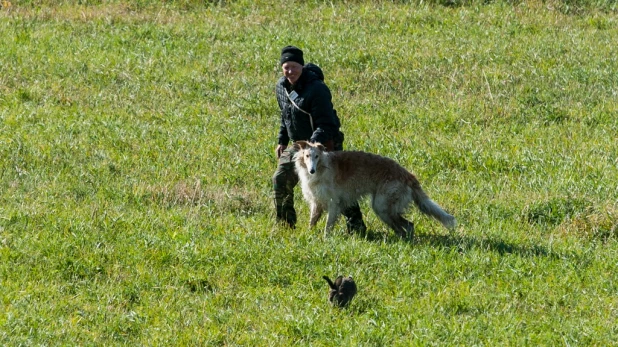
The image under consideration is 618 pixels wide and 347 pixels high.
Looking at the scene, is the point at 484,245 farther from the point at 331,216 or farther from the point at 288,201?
the point at 288,201

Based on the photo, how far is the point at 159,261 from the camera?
9.91 m

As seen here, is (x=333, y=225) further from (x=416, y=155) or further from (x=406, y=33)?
(x=406, y=33)

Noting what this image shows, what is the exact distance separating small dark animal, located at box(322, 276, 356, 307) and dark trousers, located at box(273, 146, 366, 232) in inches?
97.1

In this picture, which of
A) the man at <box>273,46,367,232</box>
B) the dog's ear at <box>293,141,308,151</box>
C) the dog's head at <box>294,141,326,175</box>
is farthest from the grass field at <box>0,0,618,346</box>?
the dog's ear at <box>293,141,308,151</box>

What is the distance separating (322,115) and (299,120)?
387 millimetres

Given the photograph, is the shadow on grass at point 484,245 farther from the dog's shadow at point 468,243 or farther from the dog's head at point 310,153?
the dog's head at point 310,153

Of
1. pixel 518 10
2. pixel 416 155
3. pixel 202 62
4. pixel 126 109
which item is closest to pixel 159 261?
pixel 416 155

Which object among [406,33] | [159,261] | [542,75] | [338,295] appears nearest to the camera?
[338,295]

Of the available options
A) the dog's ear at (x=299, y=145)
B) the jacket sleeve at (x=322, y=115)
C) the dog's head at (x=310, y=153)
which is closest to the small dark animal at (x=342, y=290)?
the dog's head at (x=310, y=153)

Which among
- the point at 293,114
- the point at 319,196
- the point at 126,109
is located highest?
the point at 293,114

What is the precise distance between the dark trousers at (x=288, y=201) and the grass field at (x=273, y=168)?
181mm

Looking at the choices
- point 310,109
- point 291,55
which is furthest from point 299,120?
point 291,55

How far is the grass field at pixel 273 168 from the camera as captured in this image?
8.77m

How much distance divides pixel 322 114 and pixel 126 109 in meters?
6.20
